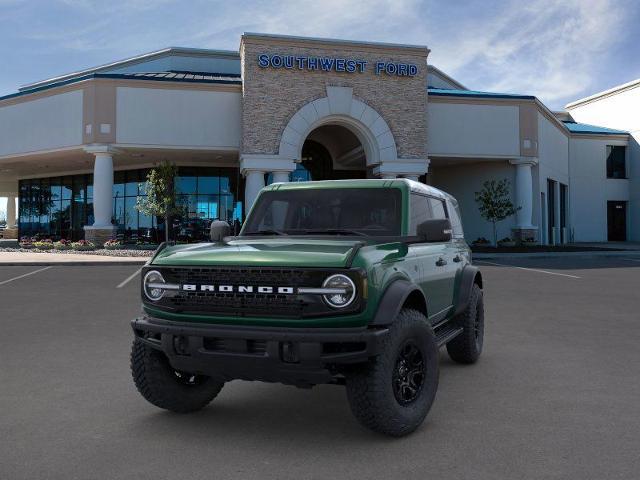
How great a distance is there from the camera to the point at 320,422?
4.46 metres

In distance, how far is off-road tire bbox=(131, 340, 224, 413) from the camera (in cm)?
440

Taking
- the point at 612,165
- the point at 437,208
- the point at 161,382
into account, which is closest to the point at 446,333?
the point at 437,208

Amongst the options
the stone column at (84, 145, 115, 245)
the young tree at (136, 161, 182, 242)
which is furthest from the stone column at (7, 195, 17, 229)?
the young tree at (136, 161, 182, 242)

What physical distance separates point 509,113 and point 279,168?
1336cm

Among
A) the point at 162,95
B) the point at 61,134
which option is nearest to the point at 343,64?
the point at 162,95

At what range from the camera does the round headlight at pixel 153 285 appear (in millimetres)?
4293

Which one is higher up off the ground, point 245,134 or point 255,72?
point 255,72

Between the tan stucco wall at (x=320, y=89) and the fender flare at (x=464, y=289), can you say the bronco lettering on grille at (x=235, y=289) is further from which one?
the tan stucco wall at (x=320, y=89)

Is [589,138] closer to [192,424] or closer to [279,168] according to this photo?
[279,168]

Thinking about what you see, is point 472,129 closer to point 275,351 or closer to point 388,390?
point 388,390

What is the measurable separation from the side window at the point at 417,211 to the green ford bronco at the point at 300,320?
5.0 inches

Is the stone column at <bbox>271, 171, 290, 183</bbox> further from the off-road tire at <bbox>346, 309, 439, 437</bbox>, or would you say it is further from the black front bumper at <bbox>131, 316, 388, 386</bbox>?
the black front bumper at <bbox>131, 316, 388, 386</bbox>

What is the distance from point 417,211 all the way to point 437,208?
29.4 inches

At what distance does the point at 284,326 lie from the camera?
382 centimetres
